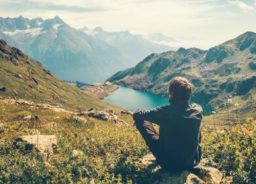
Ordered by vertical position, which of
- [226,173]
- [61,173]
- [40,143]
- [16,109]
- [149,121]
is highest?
[149,121]

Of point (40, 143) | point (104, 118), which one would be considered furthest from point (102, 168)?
point (104, 118)

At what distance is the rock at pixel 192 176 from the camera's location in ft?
70.8

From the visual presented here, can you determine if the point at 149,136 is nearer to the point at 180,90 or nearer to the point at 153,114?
the point at 153,114

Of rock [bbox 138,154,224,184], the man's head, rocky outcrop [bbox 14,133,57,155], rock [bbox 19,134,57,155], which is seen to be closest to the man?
the man's head

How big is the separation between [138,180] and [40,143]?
1213 centimetres

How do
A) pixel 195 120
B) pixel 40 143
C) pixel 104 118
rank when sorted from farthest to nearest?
pixel 104 118 < pixel 40 143 < pixel 195 120

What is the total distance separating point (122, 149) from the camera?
27.5m

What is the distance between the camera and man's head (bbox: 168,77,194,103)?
72.8 ft

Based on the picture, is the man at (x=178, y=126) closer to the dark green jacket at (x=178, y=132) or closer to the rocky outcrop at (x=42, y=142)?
the dark green jacket at (x=178, y=132)

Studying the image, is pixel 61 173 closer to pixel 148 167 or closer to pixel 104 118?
pixel 148 167

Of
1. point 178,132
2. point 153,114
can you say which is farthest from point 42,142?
point 178,132

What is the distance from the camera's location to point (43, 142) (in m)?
32.4

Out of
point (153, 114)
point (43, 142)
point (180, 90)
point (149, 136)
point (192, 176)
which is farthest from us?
point (43, 142)

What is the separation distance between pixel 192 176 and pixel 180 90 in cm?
466
